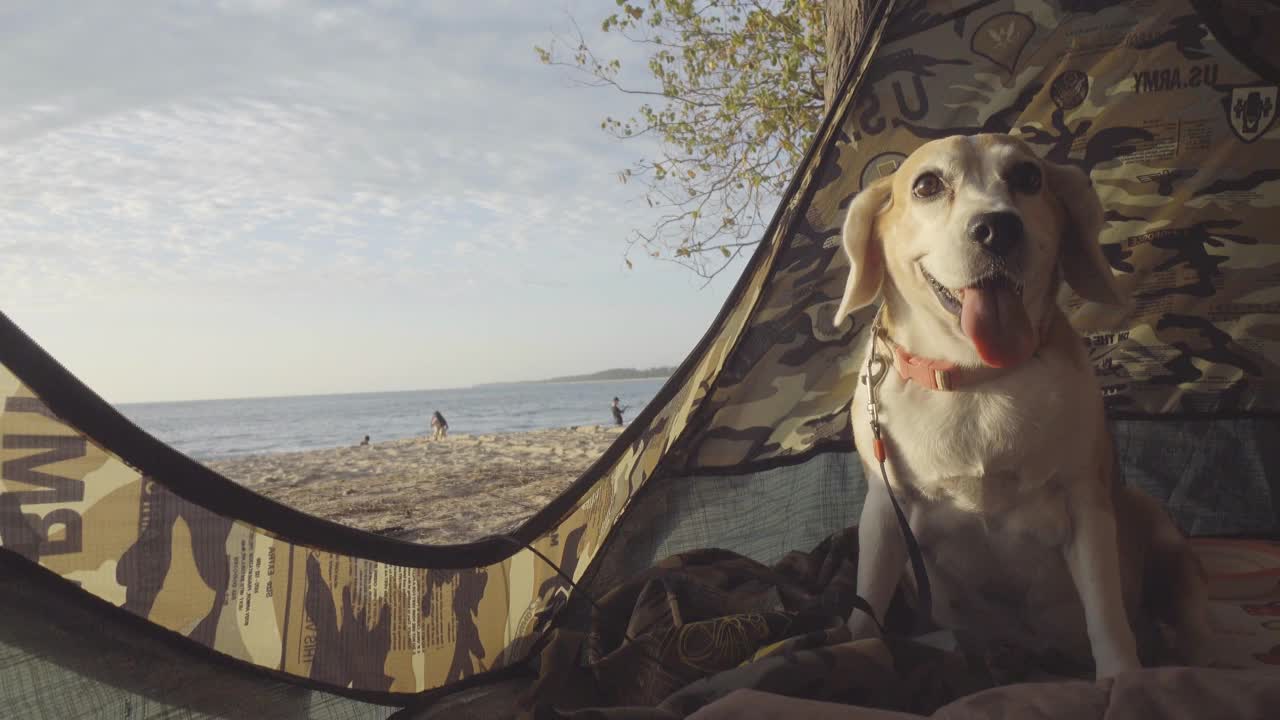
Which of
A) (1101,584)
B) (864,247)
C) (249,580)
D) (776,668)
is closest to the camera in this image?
(776,668)

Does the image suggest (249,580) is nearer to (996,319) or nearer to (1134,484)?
(996,319)

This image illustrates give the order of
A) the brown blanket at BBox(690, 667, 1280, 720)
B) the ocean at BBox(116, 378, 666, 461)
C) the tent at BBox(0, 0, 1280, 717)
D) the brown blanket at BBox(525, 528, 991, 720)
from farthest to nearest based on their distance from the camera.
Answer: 1. the ocean at BBox(116, 378, 666, 461)
2. the tent at BBox(0, 0, 1280, 717)
3. the brown blanket at BBox(525, 528, 991, 720)
4. the brown blanket at BBox(690, 667, 1280, 720)

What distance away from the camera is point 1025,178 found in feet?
6.27

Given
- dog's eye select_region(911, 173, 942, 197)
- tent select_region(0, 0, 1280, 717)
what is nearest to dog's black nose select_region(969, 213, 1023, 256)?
dog's eye select_region(911, 173, 942, 197)

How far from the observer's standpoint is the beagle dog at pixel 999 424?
5.76ft

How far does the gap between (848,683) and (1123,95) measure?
2154 millimetres

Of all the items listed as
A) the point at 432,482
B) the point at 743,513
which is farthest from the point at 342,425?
the point at 743,513

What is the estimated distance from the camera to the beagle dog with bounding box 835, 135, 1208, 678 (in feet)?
5.76

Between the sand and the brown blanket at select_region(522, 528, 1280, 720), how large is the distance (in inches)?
91.6

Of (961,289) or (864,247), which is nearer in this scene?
(961,289)

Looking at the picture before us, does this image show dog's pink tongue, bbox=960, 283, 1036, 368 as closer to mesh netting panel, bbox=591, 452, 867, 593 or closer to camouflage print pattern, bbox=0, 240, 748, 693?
mesh netting panel, bbox=591, 452, 867, 593

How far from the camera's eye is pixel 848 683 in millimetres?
1516

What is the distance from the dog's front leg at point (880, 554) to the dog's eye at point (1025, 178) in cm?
81

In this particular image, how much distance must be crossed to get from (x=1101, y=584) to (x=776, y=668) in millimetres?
793
